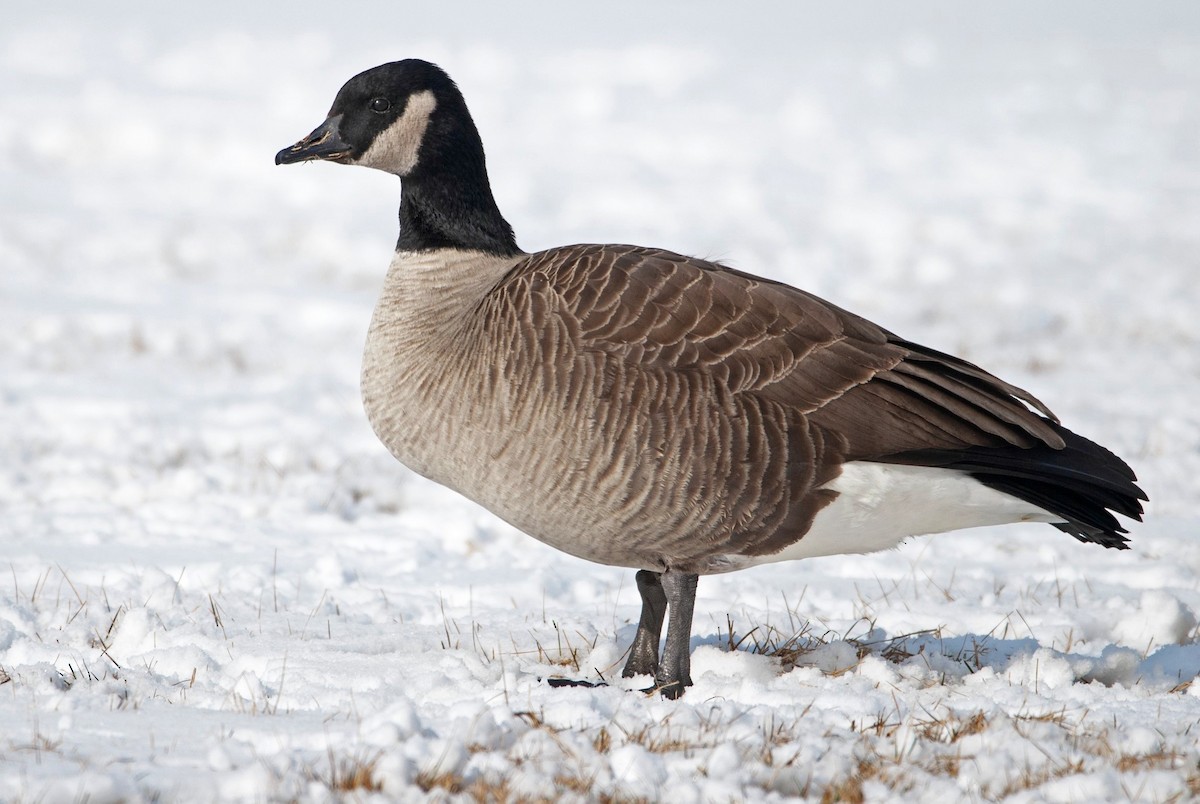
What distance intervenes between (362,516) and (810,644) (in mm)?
3404

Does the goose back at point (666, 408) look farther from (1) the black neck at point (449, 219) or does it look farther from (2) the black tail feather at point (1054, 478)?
(1) the black neck at point (449, 219)

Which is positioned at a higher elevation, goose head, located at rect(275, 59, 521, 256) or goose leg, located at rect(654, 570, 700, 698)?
goose head, located at rect(275, 59, 521, 256)

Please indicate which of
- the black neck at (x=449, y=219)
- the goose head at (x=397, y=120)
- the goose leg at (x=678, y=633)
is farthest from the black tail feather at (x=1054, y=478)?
the goose head at (x=397, y=120)

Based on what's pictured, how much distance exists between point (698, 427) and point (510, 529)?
328cm

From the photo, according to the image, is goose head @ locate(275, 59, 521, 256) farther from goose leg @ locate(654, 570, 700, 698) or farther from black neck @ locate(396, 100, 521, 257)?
goose leg @ locate(654, 570, 700, 698)

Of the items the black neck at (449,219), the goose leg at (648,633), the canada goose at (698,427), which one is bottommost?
the goose leg at (648,633)

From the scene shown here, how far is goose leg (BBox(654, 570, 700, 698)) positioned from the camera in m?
4.52

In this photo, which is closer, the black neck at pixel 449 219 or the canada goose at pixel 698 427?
the canada goose at pixel 698 427

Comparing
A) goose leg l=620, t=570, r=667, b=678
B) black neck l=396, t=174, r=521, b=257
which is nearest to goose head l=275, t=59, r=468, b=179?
black neck l=396, t=174, r=521, b=257

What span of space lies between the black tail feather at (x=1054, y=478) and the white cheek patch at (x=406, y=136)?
232 cm

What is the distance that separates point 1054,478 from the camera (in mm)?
4297

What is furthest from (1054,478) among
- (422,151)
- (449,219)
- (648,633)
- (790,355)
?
(422,151)

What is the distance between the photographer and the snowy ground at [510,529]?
3422 millimetres

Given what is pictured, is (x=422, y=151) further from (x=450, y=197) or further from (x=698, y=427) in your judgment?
(x=698, y=427)
